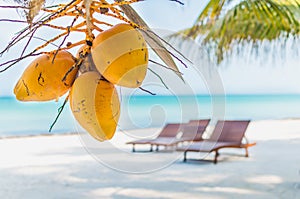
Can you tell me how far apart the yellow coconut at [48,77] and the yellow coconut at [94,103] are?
0.02 meters

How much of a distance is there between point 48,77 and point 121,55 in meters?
0.07

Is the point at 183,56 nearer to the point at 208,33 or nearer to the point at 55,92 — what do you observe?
the point at 55,92

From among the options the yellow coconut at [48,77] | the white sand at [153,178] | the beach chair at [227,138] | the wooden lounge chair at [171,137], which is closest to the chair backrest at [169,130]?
the wooden lounge chair at [171,137]

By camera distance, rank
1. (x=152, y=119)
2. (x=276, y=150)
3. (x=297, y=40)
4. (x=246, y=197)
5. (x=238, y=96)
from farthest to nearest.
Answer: (x=238, y=96) → (x=276, y=150) → (x=297, y=40) → (x=246, y=197) → (x=152, y=119)

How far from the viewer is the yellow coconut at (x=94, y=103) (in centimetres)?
30

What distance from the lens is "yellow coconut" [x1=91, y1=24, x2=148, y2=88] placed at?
0.29 metres

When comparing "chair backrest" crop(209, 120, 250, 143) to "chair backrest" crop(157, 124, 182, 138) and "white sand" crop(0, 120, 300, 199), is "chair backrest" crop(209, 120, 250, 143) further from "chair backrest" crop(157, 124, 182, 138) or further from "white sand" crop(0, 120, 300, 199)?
"chair backrest" crop(157, 124, 182, 138)

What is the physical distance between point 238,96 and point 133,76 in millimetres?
47261

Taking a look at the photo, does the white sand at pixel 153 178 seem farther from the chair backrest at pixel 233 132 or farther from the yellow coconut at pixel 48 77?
the yellow coconut at pixel 48 77

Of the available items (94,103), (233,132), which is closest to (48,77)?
(94,103)

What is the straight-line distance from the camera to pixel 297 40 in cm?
588

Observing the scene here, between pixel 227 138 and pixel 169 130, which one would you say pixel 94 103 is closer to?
pixel 227 138

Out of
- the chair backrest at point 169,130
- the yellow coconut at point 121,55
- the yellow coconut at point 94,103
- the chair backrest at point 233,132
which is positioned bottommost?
the chair backrest at point 169,130

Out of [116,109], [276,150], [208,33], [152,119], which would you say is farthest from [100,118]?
[276,150]
